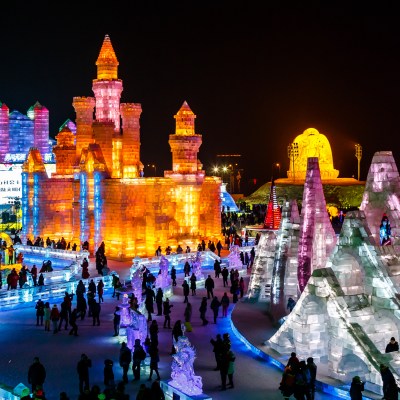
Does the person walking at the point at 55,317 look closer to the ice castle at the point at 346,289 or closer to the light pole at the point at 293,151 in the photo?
the ice castle at the point at 346,289

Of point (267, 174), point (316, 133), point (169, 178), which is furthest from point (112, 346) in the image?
point (267, 174)

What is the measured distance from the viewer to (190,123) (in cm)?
3491

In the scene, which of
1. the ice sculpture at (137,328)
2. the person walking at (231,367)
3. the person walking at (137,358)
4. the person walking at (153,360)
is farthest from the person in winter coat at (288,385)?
the ice sculpture at (137,328)

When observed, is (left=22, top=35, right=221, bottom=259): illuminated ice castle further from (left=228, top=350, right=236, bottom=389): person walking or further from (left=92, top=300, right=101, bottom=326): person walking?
(left=228, top=350, right=236, bottom=389): person walking

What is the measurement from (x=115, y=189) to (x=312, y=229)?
52.2 feet

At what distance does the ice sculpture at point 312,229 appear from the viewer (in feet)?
60.4

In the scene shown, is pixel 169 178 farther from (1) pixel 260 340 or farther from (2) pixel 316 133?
(2) pixel 316 133

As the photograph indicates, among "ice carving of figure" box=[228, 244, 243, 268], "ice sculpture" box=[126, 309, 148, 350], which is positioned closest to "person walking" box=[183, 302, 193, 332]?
"ice sculpture" box=[126, 309, 148, 350]

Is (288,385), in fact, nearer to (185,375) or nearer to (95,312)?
(185,375)

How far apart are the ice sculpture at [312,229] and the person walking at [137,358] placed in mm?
5734

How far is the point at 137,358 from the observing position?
1440 centimetres

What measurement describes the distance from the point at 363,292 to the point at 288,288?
13.7 ft

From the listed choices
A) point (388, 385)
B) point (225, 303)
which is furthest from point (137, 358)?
point (225, 303)

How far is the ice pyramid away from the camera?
1402 centimetres
